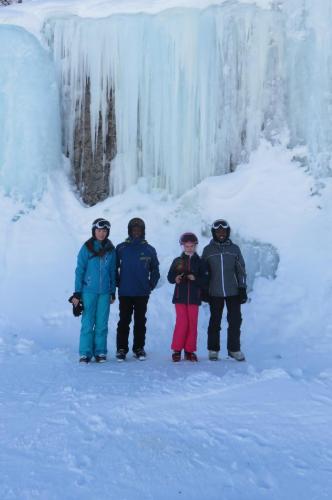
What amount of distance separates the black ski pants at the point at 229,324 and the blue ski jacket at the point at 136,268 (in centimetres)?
68

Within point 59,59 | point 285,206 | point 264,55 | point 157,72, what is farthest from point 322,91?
point 59,59

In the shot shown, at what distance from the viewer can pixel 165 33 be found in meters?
9.34

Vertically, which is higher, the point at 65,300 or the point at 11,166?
the point at 11,166

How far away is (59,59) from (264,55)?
387cm

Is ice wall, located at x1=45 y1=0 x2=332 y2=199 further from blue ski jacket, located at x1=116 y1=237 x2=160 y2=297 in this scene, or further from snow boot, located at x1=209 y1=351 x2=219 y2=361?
→ snow boot, located at x1=209 y1=351 x2=219 y2=361

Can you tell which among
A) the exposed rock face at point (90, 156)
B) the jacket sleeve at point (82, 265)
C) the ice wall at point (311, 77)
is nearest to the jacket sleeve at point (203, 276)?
the jacket sleeve at point (82, 265)

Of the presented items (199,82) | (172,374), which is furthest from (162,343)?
(199,82)

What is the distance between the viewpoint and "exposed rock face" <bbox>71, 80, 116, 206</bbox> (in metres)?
10.2

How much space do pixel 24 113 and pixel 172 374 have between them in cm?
678

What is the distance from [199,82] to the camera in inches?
360

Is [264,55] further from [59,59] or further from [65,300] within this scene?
[65,300]

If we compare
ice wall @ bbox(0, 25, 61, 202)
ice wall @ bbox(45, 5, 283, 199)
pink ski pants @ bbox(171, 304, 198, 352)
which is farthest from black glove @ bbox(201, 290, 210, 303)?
ice wall @ bbox(0, 25, 61, 202)

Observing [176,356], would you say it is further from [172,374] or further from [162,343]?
[162,343]

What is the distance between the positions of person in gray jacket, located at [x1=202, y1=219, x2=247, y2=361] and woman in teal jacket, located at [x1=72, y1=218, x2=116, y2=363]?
104 centimetres
